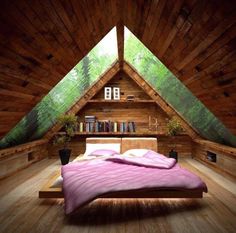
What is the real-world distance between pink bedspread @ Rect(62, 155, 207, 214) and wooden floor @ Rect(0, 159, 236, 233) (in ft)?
0.70

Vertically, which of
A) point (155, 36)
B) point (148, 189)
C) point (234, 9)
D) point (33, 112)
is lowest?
point (148, 189)

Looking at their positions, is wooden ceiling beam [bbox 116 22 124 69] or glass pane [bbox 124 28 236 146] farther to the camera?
glass pane [bbox 124 28 236 146]

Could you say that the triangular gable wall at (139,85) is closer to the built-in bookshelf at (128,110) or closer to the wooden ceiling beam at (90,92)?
the wooden ceiling beam at (90,92)

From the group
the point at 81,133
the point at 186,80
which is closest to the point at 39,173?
the point at 81,133

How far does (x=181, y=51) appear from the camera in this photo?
3.13 m

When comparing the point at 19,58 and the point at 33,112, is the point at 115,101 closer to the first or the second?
the point at 33,112

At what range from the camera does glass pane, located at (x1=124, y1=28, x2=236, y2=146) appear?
4.98 m

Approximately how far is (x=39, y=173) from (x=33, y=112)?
1.16 metres

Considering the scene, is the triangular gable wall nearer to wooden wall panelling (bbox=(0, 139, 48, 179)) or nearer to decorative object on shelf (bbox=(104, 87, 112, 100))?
decorative object on shelf (bbox=(104, 87, 112, 100))

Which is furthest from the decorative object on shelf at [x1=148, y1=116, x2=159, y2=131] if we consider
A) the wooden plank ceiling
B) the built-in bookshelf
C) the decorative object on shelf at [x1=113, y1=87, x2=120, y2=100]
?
the wooden plank ceiling

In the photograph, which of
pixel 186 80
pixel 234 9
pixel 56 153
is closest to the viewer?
pixel 234 9

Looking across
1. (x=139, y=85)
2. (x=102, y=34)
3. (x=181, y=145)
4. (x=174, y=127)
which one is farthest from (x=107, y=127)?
(x=102, y=34)

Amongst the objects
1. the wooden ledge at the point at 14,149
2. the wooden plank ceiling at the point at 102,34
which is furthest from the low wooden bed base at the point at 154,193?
A: the wooden ledge at the point at 14,149

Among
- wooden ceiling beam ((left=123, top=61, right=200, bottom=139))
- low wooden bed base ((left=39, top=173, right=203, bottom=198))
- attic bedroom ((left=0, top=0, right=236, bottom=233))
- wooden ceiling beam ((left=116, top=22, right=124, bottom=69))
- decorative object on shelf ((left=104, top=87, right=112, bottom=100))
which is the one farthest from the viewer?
decorative object on shelf ((left=104, top=87, right=112, bottom=100))
